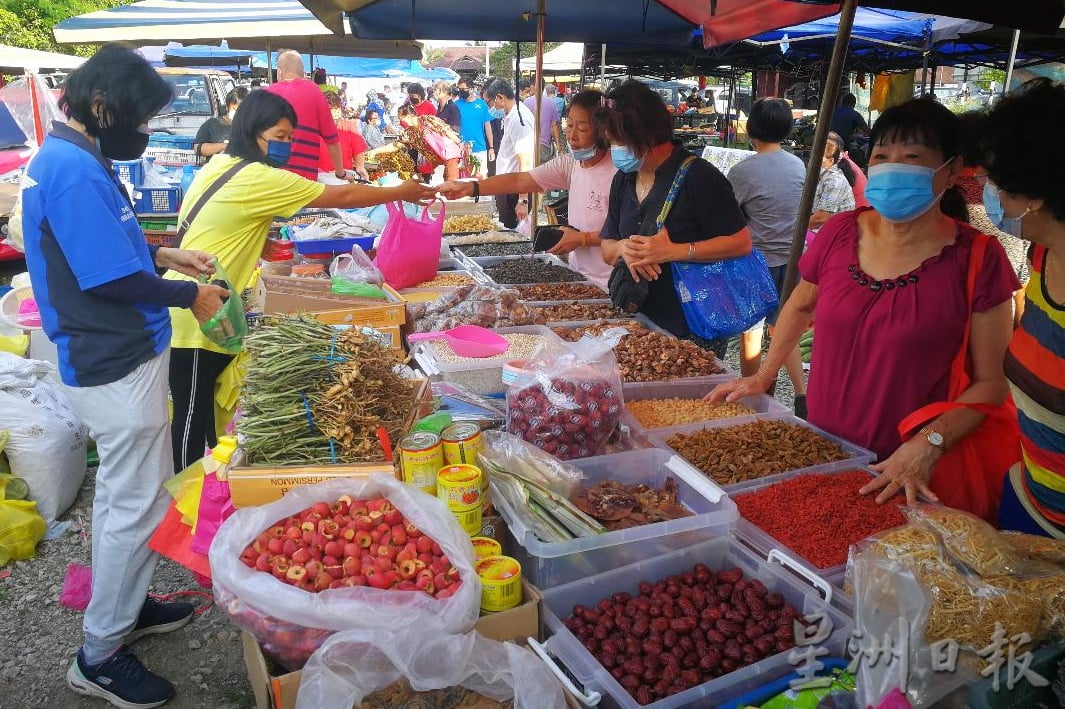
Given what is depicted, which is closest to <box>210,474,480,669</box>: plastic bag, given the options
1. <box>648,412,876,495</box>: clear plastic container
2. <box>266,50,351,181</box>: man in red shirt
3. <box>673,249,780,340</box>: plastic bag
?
<box>648,412,876,495</box>: clear plastic container

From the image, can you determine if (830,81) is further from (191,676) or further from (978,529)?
(191,676)

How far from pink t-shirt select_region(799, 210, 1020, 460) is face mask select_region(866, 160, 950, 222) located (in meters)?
0.15

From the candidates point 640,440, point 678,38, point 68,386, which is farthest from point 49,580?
point 678,38

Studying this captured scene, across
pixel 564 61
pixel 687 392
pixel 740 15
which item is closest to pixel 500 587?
pixel 687 392

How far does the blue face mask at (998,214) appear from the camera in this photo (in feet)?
6.96

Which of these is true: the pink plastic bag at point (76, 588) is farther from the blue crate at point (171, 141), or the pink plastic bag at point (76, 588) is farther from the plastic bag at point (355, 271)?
the blue crate at point (171, 141)

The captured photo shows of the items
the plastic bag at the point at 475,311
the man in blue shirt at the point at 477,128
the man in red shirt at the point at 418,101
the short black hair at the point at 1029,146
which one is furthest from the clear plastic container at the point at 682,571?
the man in red shirt at the point at 418,101

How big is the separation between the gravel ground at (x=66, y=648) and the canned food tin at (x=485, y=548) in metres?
1.43

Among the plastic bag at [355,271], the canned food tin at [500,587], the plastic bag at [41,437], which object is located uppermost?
the plastic bag at [355,271]

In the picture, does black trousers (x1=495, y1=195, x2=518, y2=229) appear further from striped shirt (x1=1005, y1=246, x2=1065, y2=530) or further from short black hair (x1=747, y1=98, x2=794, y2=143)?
striped shirt (x1=1005, y1=246, x2=1065, y2=530)

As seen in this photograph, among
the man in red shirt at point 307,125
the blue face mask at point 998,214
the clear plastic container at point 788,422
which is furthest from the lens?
the man in red shirt at point 307,125

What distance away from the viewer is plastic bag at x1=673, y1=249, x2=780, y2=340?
344cm

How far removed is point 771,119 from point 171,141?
10016 millimetres

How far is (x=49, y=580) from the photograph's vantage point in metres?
3.47
